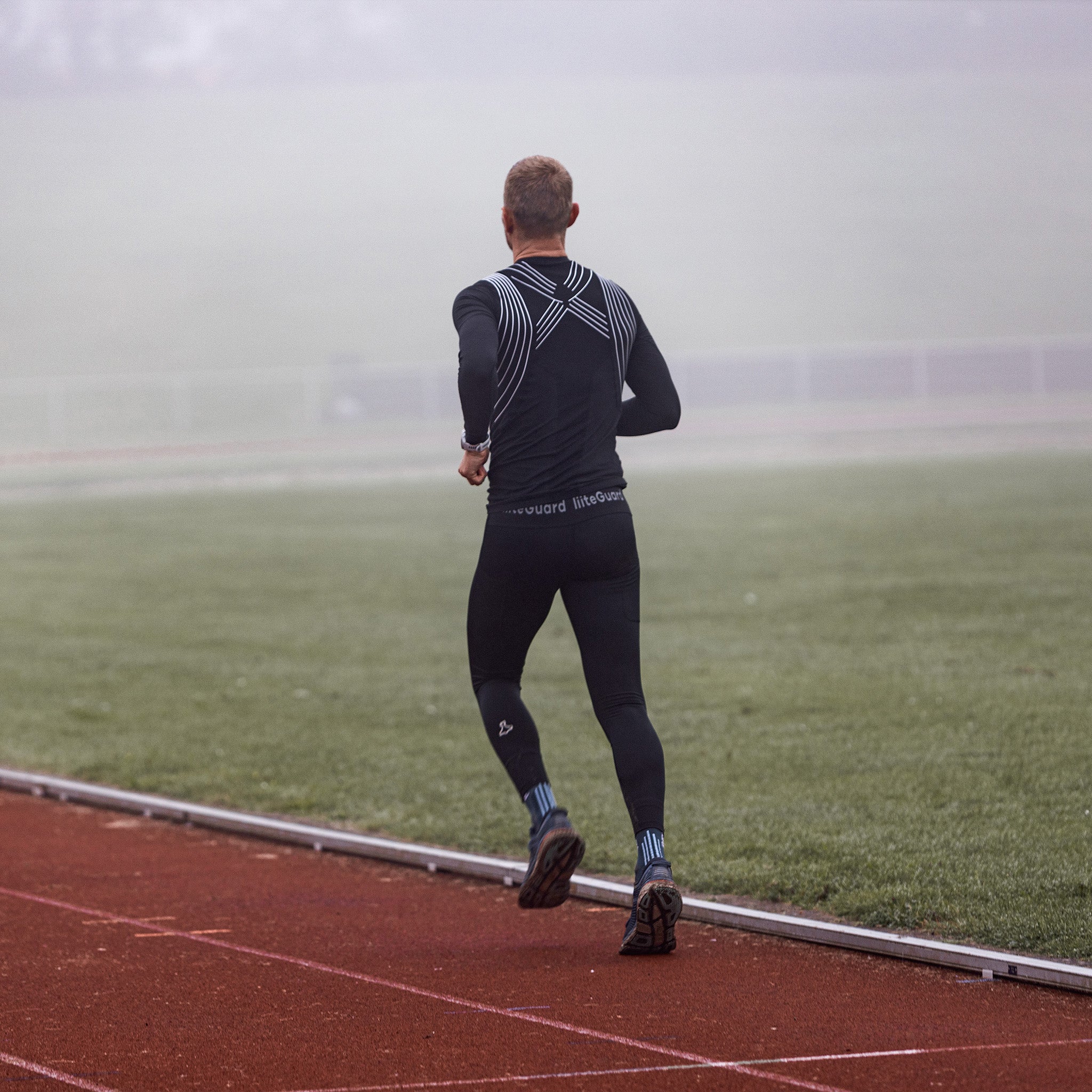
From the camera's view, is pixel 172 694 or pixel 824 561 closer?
pixel 172 694

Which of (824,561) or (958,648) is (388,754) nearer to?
(958,648)

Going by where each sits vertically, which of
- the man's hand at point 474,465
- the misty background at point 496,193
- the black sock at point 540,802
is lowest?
the black sock at point 540,802

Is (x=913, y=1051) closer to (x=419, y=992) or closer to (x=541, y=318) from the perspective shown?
(x=419, y=992)

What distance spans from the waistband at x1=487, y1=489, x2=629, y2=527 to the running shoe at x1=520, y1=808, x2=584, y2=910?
84 centimetres

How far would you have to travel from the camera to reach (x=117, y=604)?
1525 cm

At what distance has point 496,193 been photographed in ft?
216

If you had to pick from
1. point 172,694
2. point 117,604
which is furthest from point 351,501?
point 172,694

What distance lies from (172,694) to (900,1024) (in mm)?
7334

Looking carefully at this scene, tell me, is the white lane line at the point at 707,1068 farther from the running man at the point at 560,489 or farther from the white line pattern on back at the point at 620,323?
the white line pattern on back at the point at 620,323

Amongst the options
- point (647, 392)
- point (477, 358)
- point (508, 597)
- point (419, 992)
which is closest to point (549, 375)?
point (477, 358)

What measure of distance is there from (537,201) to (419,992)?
7.36ft

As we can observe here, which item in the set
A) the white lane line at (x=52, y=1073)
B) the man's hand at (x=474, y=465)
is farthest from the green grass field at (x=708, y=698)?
the white lane line at (x=52, y=1073)

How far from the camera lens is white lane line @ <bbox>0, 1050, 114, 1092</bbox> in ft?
10.9

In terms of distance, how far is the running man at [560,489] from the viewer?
4.33m
